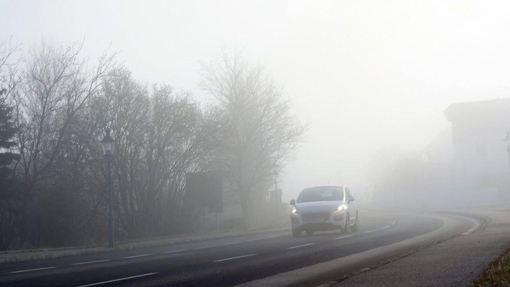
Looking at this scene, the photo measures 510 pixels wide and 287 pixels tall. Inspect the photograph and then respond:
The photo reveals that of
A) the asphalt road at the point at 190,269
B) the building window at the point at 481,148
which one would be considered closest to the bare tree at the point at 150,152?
the asphalt road at the point at 190,269

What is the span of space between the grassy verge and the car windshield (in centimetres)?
1571

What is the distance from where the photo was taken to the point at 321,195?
27.8 meters

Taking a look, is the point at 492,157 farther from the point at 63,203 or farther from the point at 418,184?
the point at 63,203

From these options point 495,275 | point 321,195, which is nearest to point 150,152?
point 321,195

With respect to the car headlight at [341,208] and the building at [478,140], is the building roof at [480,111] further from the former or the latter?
the car headlight at [341,208]

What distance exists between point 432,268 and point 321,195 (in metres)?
15.8

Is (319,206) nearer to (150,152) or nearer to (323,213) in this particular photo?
(323,213)

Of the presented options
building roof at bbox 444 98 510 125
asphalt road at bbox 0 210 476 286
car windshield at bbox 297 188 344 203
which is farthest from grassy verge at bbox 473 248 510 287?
building roof at bbox 444 98 510 125

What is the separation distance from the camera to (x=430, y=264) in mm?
12828

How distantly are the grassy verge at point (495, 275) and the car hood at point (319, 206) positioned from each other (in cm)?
1452

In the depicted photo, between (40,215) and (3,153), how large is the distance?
219 inches

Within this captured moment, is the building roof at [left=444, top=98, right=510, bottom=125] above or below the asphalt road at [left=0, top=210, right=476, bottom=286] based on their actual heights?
above

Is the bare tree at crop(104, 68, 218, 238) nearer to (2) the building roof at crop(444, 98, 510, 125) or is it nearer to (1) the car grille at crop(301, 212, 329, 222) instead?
(1) the car grille at crop(301, 212, 329, 222)

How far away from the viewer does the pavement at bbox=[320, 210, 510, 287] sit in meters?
10.2
